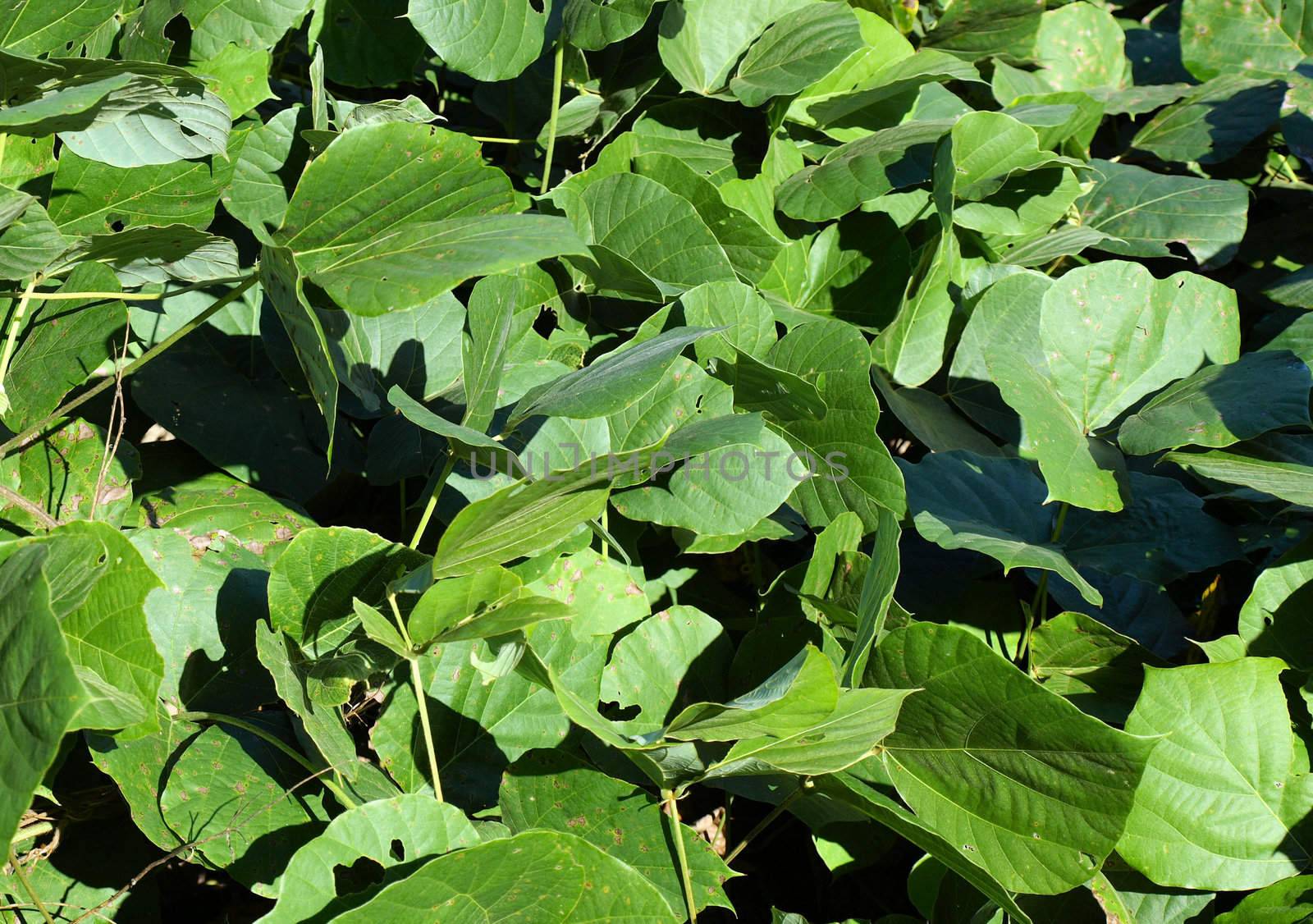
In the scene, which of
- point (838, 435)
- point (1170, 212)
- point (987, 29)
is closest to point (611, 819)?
point (838, 435)

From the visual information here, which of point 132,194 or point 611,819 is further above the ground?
point 132,194

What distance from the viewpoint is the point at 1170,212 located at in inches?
58.3

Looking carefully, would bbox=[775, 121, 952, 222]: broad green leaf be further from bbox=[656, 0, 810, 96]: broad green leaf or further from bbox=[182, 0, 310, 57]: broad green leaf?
bbox=[182, 0, 310, 57]: broad green leaf

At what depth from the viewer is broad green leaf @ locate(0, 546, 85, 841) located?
1.75ft

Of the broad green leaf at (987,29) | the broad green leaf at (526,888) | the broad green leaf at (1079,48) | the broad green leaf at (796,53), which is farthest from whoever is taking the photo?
the broad green leaf at (1079,48)

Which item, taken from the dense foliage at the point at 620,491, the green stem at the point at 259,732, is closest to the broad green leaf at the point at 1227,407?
the dense foliage at the point at 620,491

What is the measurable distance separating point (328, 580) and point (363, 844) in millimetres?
223

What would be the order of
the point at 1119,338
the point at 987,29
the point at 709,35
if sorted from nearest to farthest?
the point at 1119,338, the point at 709,35, the point at 987,29

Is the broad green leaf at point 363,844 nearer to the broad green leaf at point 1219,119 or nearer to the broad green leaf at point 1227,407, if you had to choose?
the broad green leaf at point 1227,407

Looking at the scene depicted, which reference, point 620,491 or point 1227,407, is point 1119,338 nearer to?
point 1227,407

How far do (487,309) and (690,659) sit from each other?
381 millimetres

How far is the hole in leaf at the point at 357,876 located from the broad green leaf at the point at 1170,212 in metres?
1.25

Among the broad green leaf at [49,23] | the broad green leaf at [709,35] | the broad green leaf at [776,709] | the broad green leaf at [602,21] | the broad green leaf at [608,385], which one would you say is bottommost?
the broad green leaf at [776,709]

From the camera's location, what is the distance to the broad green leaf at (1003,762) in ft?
2.52
